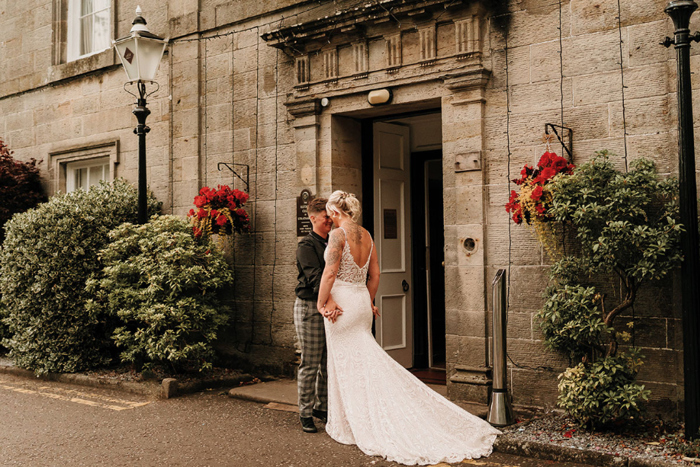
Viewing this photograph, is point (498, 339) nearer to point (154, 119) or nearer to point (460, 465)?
point (460, 465)

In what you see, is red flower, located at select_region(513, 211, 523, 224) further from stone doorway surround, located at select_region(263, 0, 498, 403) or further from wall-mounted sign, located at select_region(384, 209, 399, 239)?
wall-mounted sign, located at select_region(384, 209, 399, 239)

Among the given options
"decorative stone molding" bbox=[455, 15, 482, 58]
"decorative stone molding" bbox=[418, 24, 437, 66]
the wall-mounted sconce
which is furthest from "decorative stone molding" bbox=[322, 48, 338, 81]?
"decorative stone molding" bbox=[455, 15, 482, 58]

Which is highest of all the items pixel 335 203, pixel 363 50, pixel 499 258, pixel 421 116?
pixel 363 50

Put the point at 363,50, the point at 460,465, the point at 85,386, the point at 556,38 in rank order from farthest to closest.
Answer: the point at 85,386
the point at 363,50
the point at 556,38
the point at 460,465

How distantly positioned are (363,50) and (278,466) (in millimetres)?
4653

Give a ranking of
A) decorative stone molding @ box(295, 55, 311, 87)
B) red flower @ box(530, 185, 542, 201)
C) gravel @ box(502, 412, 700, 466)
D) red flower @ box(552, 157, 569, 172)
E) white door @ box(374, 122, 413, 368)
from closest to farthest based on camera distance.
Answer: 1. gravel @ box(502, 412, 700, 466)
2. red flower @ box(530, 185, 542, 201)
3. red flower @ box(552, 157, 569, 172)
4. decorative stone molding @ box(295, 55, 311, 87)
5. white door @ box(374, 122, 413, 368)

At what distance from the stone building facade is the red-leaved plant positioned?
47cm

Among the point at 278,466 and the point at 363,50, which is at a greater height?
the point at 363,50

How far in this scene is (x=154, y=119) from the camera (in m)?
9.92

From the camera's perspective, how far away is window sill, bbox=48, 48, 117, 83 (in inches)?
418

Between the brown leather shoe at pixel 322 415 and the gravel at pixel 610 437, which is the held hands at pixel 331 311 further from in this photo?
the gravel at pixel 610 437

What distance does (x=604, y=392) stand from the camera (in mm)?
5250

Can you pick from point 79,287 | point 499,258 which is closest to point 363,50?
point 499,258

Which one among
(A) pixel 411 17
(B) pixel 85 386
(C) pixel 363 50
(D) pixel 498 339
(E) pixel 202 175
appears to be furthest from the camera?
(E) pixel 202 175
